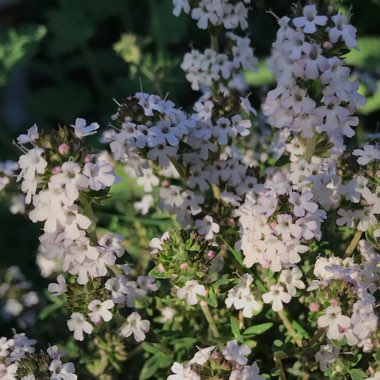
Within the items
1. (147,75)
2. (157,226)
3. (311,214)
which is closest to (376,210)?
(311,214)

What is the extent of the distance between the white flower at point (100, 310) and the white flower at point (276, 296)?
259 mm

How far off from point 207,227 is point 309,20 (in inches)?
16.4

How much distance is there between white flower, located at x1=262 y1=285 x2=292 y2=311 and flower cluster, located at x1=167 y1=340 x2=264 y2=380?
129mm

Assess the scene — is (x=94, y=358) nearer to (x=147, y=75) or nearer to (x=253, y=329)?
(x=253, y=329)

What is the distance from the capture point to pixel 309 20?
3.59 feet

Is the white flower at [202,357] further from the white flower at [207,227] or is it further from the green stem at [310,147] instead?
the green stem at [310,147]

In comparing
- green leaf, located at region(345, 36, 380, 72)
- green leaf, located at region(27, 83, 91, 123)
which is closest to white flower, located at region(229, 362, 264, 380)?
green leaf, located at region(345, 36, 380, 72)

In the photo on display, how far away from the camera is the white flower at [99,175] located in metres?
1.03

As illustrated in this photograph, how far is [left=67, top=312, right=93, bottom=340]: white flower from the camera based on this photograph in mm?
1153

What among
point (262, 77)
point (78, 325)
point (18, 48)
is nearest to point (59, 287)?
point (78, 325)

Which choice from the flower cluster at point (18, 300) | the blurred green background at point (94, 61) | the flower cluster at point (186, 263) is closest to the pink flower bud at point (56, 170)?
the flower cluster at point (186, 263)

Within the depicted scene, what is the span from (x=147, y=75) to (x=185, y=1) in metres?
0.60

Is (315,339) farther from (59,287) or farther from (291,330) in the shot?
(59,287)

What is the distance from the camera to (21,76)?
10.5 feet
